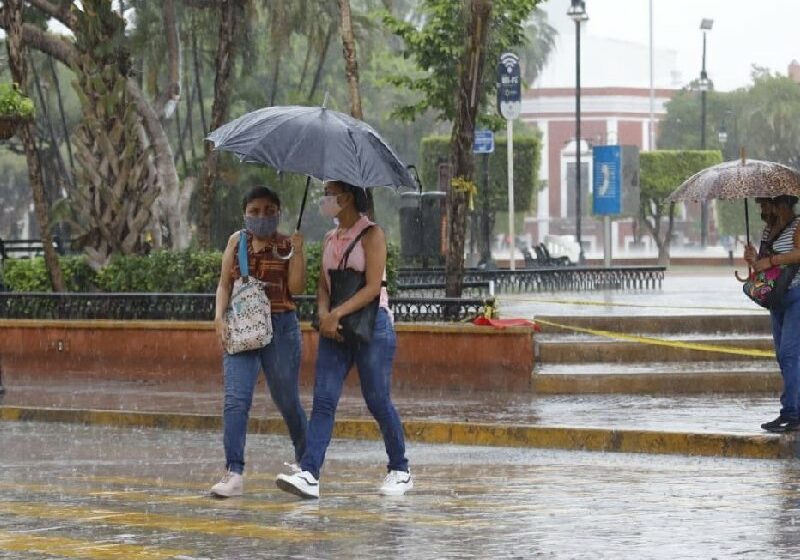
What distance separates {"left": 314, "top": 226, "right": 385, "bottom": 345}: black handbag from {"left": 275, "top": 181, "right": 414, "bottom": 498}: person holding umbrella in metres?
0.01

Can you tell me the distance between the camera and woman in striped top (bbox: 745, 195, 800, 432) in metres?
13.4

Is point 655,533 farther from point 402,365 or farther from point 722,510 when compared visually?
point 402,365

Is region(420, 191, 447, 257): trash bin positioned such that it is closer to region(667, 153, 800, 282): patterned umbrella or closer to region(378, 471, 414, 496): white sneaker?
region(667, 153, 800, 282): patterned umbrella

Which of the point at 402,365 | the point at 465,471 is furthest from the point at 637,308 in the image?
the point at 465,471

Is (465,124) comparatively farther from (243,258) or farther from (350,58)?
(243,258)

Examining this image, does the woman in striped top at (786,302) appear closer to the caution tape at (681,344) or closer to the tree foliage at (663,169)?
the caution tape at (681,344)

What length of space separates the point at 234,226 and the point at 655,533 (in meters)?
29.1

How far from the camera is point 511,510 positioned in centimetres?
1020

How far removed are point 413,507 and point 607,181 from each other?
27.6 metres

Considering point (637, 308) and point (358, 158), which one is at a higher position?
point (358, 158)

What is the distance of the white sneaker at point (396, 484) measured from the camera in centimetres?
1082

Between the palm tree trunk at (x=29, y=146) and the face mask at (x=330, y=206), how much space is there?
10752mm

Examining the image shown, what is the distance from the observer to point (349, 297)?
10.7m

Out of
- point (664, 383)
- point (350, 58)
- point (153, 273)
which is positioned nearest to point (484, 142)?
point (350, 58)
